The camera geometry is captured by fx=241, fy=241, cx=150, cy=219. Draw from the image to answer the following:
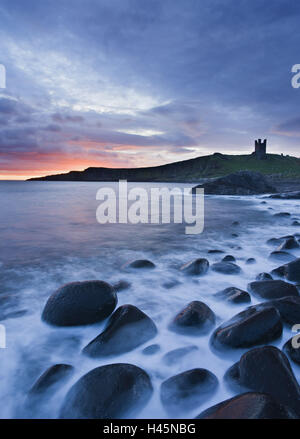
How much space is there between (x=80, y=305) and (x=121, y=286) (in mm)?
1157

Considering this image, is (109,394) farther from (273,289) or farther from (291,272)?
(291,272)

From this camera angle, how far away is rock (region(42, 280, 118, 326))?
2.95m

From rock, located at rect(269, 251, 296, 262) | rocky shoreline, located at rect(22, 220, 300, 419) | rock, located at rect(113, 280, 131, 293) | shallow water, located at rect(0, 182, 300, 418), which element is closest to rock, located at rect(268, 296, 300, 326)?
rocky shoreline, located at rect(22, 220, 300, 419)

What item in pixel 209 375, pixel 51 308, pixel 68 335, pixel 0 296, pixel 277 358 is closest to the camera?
pixel 277 358

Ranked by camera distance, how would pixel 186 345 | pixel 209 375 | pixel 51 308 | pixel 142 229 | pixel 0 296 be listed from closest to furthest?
pixel 209 375 < pixel 186 345 < pixel 51 308 < pixel 0 296 < pixel 142 229

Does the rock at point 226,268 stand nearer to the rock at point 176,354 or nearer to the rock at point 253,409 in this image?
the rock at point 176,354

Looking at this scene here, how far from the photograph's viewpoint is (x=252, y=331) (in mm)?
2414

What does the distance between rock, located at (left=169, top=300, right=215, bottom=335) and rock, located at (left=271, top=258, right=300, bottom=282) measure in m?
1.93

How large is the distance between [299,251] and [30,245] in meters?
7.25

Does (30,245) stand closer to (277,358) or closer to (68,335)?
(68,335)

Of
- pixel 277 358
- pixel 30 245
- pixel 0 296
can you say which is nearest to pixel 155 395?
pixel 277 358

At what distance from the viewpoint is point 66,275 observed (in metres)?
4.74

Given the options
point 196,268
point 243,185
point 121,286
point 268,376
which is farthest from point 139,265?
point 243,185
